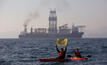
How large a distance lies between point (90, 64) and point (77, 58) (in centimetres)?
299

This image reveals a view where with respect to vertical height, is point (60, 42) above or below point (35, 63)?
above

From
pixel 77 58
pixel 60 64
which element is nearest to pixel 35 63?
pixel 60 64

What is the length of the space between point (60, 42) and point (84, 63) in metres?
4.10

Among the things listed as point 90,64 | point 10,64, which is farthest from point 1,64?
point 90,64

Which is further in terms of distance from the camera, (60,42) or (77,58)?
(77,58)

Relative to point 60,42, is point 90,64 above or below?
below

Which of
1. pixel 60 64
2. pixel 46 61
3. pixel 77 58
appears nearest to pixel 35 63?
pixel 46 61

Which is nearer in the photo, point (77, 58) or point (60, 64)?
point (60, 64)

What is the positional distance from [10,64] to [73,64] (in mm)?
7916

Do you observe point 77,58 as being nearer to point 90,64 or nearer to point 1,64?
point 90,64

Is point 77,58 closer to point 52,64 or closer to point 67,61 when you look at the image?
point 67,61

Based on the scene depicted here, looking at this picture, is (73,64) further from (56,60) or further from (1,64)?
Result: (1,64)

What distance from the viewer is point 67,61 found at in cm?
3125

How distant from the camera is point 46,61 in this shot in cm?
3102
